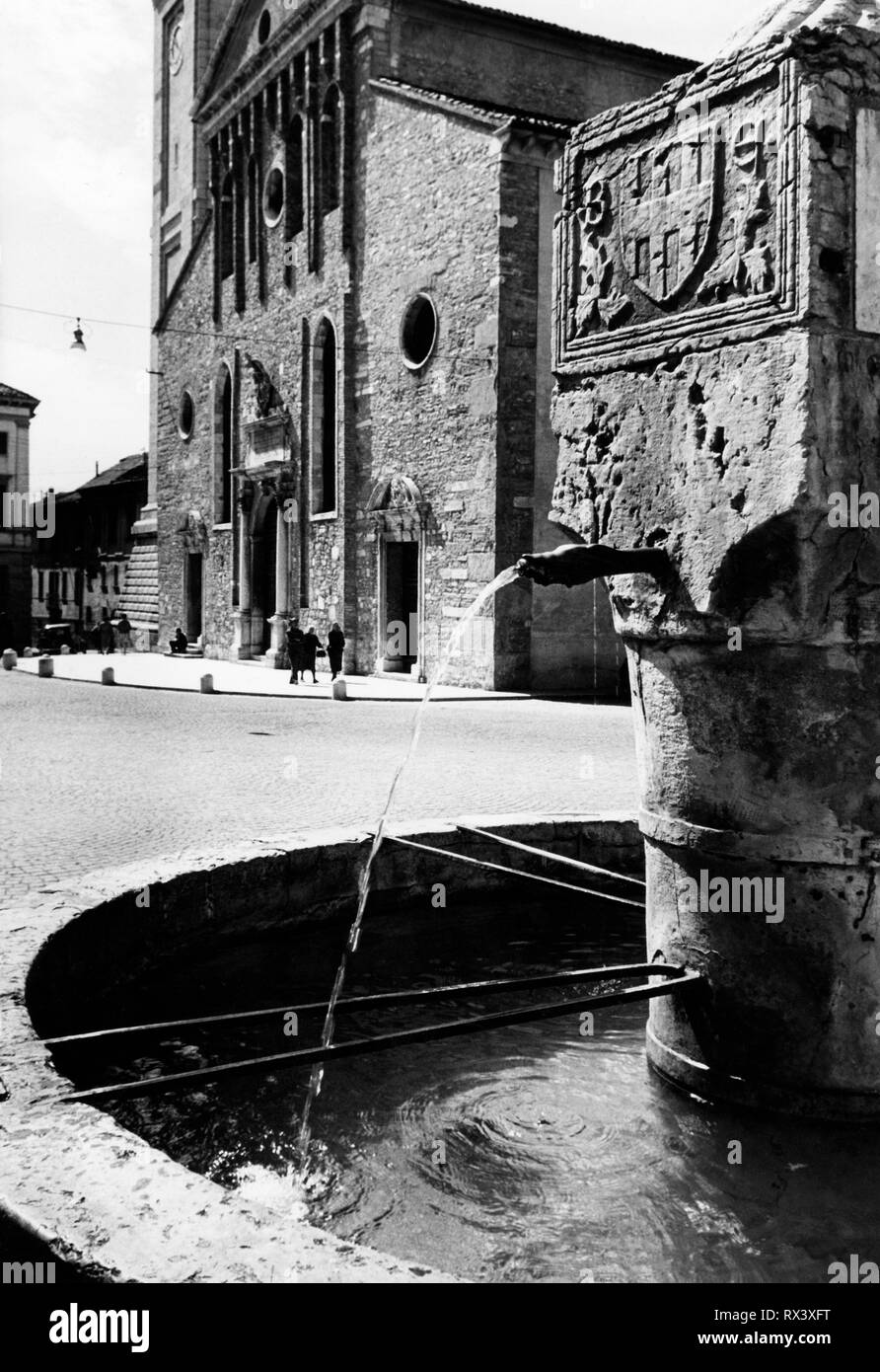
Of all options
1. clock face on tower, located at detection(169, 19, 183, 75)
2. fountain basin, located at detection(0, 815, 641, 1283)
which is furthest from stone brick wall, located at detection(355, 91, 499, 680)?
clock face on tower, located at detection(169, 19, 183, 75)

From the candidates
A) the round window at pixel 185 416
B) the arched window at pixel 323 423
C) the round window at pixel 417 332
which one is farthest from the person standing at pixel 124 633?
the round window at pixel 417 332

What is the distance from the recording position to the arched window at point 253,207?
91.4ft

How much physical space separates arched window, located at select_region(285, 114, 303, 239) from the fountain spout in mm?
24484

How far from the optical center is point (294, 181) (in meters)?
26.0

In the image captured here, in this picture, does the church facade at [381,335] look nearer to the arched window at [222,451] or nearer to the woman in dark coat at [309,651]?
the arched window at [222,451]

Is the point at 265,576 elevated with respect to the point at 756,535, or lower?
elevated

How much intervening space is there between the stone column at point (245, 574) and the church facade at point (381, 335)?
0.22ft

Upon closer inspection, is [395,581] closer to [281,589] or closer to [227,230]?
[281,589]

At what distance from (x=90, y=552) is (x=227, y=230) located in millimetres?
19352

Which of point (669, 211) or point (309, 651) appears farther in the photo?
point (309, 651)

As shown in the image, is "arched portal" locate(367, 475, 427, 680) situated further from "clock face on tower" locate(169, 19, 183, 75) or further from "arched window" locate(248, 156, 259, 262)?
"clock face on tower" locate(169, 19, 183, 75)

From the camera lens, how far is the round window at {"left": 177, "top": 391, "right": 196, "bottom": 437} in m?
32.7

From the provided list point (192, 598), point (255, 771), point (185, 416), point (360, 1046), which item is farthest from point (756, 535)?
point (185, 416)
